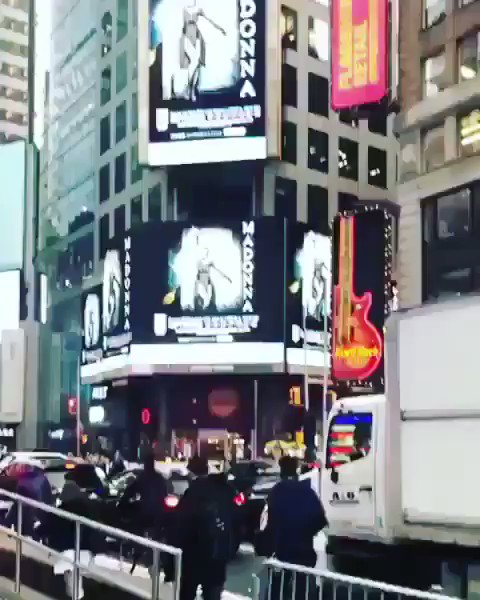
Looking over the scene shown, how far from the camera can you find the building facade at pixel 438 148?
37656 mm

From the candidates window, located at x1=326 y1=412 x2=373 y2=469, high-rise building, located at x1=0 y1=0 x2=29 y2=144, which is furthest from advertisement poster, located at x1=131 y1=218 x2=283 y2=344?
high-rise building, located at x1=0 y1=0 x2=29 y2=144

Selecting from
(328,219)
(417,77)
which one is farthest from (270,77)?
(417,77)

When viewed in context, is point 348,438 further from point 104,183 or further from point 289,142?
point 104,183

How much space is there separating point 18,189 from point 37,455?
7373 centimetres

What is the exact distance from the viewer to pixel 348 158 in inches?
2726

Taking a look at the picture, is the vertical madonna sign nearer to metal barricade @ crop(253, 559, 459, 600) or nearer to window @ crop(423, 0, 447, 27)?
window @ crop(423, 0, 447, 27)

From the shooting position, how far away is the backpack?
10344 mm

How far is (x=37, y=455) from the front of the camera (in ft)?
92.0

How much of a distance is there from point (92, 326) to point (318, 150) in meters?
18.2

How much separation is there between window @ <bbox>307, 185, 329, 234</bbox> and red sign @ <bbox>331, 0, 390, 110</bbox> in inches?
980

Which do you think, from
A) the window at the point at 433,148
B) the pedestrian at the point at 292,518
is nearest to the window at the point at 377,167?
the window at the point at 433,148

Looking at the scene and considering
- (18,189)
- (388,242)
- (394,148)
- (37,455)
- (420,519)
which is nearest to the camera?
(420,519)

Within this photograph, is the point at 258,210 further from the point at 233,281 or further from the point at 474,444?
the point at 474,444

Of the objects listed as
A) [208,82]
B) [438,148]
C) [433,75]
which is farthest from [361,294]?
[208,82]
